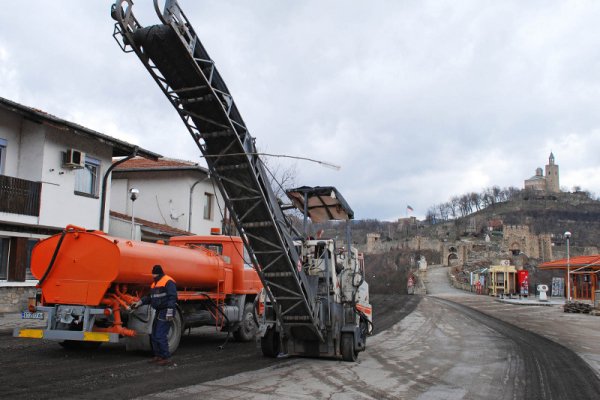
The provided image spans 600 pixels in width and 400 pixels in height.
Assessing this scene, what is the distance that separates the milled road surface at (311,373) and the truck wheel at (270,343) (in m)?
0.21

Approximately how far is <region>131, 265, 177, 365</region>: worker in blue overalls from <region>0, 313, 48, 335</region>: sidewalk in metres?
4.90

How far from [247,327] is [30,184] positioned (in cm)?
935

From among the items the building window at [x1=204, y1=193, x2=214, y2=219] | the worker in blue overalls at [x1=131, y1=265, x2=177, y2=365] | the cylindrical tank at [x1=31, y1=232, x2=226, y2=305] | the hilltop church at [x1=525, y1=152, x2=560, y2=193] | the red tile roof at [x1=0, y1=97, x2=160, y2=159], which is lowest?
the worker in blue overalls at [x1=131, y1=265, x2=177, y2=365]

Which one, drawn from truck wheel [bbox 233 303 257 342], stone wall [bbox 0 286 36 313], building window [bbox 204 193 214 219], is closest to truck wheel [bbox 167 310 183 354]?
truck wheel [bbox 233 303 257 342]

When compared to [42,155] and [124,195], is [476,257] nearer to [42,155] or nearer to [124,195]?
[124,195]

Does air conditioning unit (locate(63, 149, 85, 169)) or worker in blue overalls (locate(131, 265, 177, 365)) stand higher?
air conditioning unit (locate(63, 149, 85, 169))

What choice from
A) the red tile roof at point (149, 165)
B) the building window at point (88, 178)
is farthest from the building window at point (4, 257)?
the red tile roof at point (149, 165)

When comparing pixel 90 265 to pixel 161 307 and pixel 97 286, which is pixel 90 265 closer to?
pixel 97 286

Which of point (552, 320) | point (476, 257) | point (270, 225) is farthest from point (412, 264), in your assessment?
point (270, 225)

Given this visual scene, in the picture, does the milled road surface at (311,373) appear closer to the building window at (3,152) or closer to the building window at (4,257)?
the building window at (4,257)

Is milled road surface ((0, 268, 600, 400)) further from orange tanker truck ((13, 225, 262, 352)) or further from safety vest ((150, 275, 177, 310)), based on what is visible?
safety vest ((150, 275, 177, 310))

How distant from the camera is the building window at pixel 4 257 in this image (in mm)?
17875

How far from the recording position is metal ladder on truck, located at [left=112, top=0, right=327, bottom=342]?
7.75 metres

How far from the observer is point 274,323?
1068 centimetres
